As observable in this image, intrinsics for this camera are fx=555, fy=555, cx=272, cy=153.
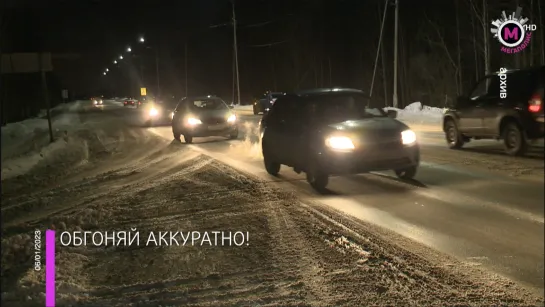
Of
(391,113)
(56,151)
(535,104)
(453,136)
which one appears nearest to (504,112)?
(535,104)

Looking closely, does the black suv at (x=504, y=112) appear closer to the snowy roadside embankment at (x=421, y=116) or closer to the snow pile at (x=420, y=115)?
the snowy roadside embankment at (x=421, y=116)

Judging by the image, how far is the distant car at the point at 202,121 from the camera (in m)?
18.0

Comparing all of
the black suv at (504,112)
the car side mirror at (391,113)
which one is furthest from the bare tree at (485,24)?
the car side mirror at (391,113)

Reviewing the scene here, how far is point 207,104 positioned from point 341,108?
10.6 meters

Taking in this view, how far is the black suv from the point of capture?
26.1 ft

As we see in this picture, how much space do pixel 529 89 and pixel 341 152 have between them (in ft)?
10.3

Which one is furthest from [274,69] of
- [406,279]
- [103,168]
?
[406,279]

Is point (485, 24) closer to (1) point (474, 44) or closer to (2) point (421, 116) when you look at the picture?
(2) point (421, 116)

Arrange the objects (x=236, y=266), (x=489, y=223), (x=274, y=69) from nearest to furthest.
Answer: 1. (x=236, y=266)
2. (x=489, y=223)
3. (x=274, y=69)

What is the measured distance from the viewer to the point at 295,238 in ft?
19.9

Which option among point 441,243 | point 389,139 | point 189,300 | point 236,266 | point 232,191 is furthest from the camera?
point 232,191

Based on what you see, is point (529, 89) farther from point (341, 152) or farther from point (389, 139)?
point (341, 152)

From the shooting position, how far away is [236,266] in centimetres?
522

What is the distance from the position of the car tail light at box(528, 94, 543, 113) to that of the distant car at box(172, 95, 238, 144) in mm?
11360
